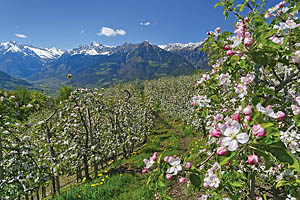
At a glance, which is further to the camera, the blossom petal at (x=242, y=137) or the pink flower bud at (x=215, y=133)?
the pink flower bud at (x=215, y=133)

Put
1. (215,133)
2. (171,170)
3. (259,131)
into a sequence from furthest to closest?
(171,170) → (215,133) → (259,131)

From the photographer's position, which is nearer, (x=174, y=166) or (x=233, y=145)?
(x=233, y=145)

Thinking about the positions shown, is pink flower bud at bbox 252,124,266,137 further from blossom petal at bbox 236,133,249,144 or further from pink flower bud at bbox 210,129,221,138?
pink flower bud at bbox 210,129,221,138

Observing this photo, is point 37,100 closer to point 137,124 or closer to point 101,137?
point 101,137

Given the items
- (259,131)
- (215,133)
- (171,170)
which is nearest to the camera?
(259,131)

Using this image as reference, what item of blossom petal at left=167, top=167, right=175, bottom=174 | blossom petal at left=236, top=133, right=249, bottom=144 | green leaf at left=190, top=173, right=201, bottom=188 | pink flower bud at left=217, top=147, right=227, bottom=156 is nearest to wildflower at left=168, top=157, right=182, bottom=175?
blossom petal at left=167, top=167, right=175, bottom=174

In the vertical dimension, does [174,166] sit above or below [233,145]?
below

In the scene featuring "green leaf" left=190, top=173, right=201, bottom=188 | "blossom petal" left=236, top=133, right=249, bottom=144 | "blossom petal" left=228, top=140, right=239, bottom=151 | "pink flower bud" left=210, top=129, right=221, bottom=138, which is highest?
"blossom petal" left=236, top=133, right=249, bottom=144

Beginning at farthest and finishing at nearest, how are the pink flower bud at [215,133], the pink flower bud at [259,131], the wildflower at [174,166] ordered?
the wildflower at [174,166], the pink flower bud at [215,133], the pink flower bud at [259,131]

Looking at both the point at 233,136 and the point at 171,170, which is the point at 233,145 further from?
the point at 171,170

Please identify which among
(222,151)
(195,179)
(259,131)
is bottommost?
(195,179)

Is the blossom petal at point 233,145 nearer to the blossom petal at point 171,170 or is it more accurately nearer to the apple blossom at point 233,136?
the apple blossom at point 233,136

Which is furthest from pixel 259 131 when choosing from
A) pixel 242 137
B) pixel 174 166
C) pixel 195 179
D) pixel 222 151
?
pixel 174 166

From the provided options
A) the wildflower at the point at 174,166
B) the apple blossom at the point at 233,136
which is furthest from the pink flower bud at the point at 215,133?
the wildflower at the point at 174,166
